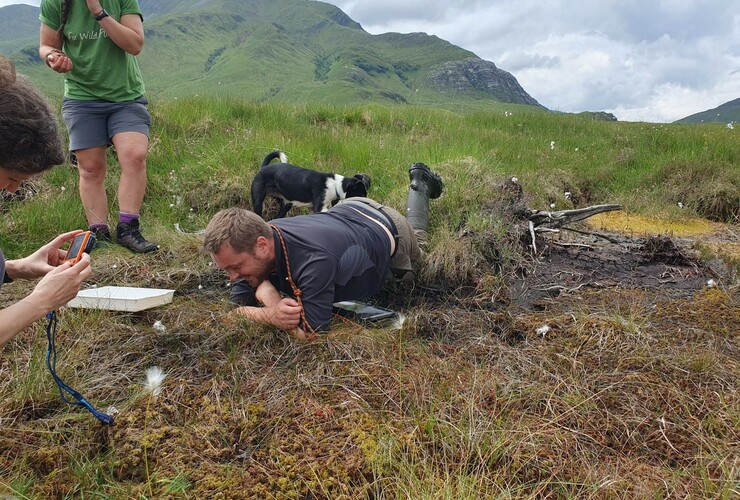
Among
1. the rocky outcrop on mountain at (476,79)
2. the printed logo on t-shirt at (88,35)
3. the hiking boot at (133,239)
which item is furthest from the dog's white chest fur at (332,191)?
the rocky outcrop on mountain at (476,79)

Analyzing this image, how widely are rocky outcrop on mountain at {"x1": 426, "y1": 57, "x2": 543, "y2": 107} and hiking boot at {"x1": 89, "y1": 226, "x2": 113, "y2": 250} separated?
489 ft

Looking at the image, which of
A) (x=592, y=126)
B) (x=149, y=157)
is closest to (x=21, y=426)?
(x=149, y=157)

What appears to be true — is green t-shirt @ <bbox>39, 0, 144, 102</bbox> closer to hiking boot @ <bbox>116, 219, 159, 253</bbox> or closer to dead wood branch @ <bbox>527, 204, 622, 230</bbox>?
hiking boot @ <bbox>116, 219, 159, 253</bbox>

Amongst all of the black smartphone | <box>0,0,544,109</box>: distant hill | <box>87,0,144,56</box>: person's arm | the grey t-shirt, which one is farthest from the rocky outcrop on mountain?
the black smartphone

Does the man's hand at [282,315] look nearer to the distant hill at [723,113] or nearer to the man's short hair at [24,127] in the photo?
the man's short hair at [24,127]

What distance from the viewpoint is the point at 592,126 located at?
9.86 meters

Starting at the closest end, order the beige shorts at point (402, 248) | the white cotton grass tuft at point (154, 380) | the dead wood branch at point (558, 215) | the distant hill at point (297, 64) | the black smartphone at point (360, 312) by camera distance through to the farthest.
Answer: the white cotton grass tuft at point (154, 380), the black smartphone at point (360, 312), the beige shorts at point (402, 248), the dead wood branch at point (558, 215), the distant hill at point (297, 64)

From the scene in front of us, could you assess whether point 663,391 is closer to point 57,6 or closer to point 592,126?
point 57,6

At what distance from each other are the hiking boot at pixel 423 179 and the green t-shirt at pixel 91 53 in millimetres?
2506

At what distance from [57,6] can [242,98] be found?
4.10m

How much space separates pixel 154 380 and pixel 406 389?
1.25m

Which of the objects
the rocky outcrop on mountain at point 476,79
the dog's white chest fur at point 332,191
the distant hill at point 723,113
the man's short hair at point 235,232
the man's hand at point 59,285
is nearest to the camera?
the man's hand at point 59,285

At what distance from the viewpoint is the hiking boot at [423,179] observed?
4.19 m

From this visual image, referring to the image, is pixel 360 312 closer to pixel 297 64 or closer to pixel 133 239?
pixel 133 239
